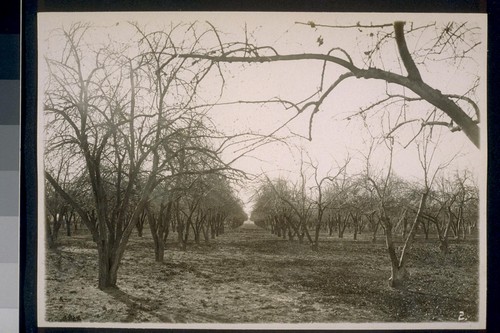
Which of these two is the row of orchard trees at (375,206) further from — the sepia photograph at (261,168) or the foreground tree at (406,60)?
the foreground tree at (406,60)

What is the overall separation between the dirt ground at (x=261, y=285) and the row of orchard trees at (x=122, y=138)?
19 centimetres

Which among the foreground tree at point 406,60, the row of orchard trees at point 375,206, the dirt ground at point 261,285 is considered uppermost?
the foreground tree at point 406,60

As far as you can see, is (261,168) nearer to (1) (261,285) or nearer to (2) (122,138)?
(1) (261,285)

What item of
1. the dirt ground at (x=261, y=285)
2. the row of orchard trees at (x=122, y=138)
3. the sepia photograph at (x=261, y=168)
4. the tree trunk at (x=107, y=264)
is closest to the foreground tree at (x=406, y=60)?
the sepia photograph at (x=261, y=168)

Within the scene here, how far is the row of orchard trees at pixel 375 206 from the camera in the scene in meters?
3.41

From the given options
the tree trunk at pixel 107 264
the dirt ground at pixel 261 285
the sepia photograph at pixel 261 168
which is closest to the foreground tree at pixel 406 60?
the sepia photograph at pixel 261 168

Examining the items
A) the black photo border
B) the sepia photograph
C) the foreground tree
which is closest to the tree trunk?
the sepia photograph

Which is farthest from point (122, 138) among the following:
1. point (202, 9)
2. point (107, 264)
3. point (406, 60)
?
point (406, 60)

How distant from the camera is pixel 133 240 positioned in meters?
3.43

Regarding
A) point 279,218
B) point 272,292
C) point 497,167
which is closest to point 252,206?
point 279,218

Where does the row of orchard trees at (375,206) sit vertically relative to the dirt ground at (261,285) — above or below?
above

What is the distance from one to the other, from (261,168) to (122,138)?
755 millimetres

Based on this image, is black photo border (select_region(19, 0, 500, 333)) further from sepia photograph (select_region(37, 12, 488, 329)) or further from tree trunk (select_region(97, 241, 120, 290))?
tree trunk (select_region(97, 241, 120, 290))

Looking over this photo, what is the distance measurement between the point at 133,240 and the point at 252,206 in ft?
2.12
